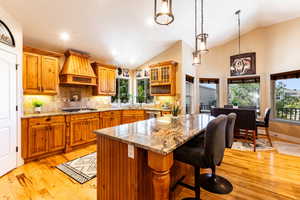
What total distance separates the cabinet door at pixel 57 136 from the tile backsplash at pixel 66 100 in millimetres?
763

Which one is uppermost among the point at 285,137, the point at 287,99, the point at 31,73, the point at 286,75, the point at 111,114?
the point at 286,75

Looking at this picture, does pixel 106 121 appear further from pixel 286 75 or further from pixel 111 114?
pixel 286 75

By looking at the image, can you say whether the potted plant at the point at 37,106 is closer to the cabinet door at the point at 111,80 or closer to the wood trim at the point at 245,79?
the cabinet door at the point at 111,80

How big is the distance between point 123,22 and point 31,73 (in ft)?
7.67

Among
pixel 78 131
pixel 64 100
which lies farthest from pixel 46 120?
pixel 64 100

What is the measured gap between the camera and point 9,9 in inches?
97.4

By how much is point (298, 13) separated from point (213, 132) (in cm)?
499

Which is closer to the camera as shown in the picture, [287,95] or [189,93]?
[287,95]

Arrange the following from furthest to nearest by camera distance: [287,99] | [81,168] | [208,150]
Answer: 1. [287,99]
2. [81,168]
3. [208,150]

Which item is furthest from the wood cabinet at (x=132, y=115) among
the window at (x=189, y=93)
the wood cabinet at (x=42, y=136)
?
the wood cabinet at (x=42, y=136)

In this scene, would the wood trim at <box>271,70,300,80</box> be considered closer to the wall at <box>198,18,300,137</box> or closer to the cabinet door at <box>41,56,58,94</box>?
the wall at <box>198,18,300,137</box>

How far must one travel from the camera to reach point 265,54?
4.80m

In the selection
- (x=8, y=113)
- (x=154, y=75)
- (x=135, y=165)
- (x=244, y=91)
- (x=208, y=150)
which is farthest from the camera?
(x=244, y=91)

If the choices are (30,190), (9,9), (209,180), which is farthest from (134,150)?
(9,9)
